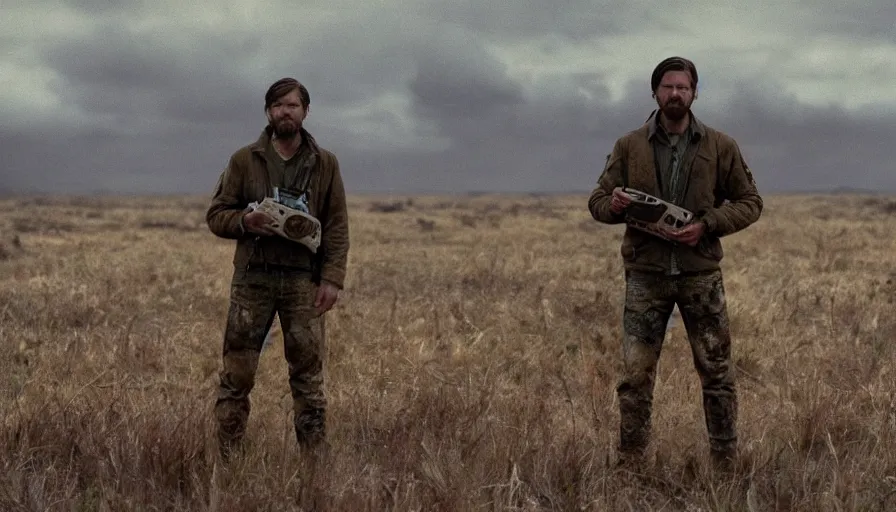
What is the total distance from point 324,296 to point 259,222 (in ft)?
1.80

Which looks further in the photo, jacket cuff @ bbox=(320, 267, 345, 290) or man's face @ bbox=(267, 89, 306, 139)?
jacket cuff @ bbox=(320, 267, 345, 290)

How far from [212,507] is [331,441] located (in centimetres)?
132

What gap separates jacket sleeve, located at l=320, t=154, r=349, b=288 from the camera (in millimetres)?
4078

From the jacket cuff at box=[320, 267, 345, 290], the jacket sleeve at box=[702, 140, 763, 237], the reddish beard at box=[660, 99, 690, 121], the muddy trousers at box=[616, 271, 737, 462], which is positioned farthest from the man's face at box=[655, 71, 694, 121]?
the jacket cuff at box=[320, 267, 345, 290]

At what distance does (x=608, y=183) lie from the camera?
13.1ft

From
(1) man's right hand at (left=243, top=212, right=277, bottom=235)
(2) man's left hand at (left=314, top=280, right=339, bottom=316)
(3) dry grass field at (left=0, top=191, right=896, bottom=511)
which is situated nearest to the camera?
(3) dry grass field at (left=0, top=191, right=896, bottom=511)

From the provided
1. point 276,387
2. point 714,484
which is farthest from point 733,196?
point 276,387

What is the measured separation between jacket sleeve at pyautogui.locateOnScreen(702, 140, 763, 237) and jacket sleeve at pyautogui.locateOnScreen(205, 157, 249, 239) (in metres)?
2.35

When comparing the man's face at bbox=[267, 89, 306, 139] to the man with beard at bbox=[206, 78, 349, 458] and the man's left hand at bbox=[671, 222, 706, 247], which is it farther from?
the man's left hand at bbox=[671, 222, 706, 247]

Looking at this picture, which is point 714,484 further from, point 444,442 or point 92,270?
point 92,270

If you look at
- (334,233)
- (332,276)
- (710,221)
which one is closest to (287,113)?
(334,233)

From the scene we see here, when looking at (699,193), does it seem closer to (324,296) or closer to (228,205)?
(324,296)

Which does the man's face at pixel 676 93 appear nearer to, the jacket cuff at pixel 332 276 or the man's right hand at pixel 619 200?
the man's right hand at pixel 619 200

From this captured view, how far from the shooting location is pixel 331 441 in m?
4.30
